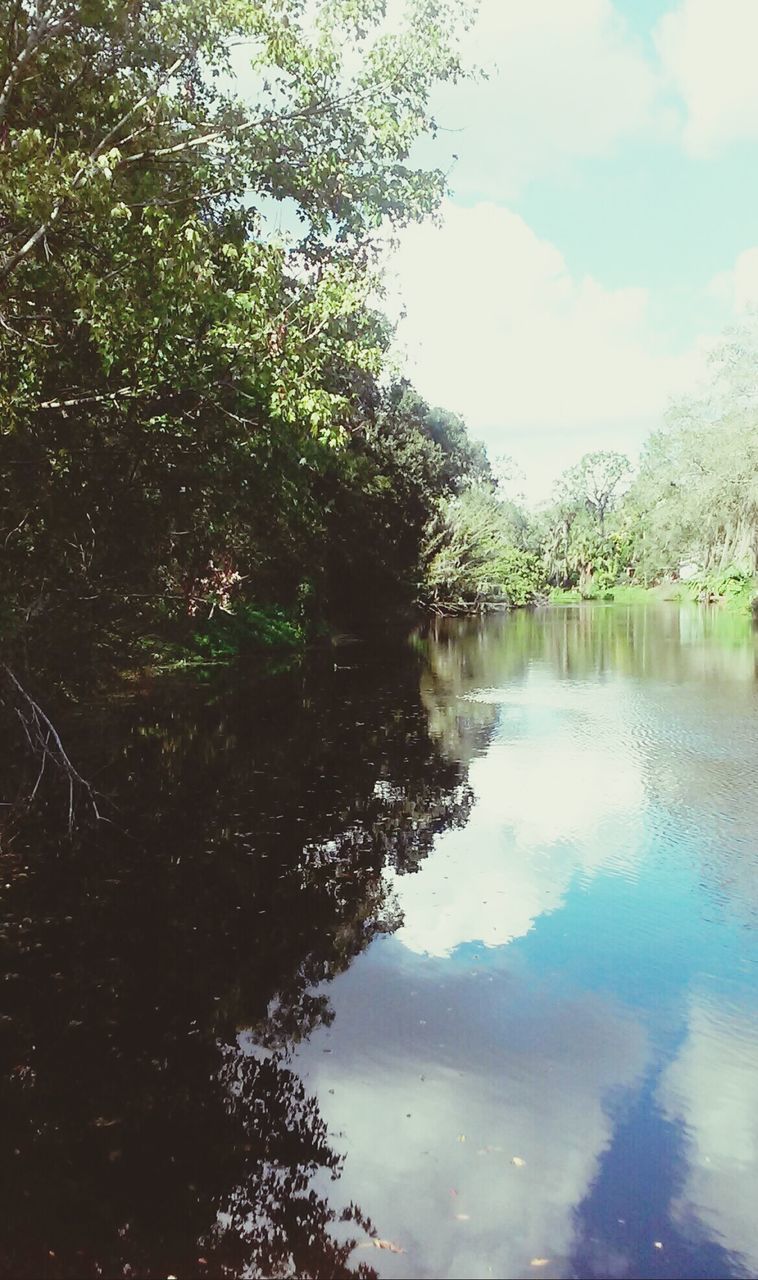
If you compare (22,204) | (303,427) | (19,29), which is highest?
(19,29)

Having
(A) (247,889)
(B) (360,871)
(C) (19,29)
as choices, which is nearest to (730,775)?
(B) (360,871)

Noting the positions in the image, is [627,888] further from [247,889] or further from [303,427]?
[303,427]

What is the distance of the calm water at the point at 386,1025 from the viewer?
367 centimetres

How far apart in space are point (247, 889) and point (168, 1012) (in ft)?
7.21

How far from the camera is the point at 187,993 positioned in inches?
228

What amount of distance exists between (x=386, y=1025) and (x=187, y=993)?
1.28 meters

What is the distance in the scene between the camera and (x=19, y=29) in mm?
9203

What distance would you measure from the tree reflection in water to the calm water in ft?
0.06

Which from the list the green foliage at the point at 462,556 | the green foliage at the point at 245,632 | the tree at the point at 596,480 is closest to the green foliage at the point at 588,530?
the tree at the point at 596,480

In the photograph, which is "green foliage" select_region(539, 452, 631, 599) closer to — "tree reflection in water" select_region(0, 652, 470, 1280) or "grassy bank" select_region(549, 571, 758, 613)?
"grassy bank" select_region(549, 571, 758, 613)

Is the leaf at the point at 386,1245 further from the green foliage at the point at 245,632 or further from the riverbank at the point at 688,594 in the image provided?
the riverbank at the point at 688,594

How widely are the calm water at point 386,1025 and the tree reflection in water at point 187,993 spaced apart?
0.06 ft

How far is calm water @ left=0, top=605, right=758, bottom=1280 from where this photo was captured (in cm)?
367

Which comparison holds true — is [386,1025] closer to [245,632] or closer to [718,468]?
[245,632]
